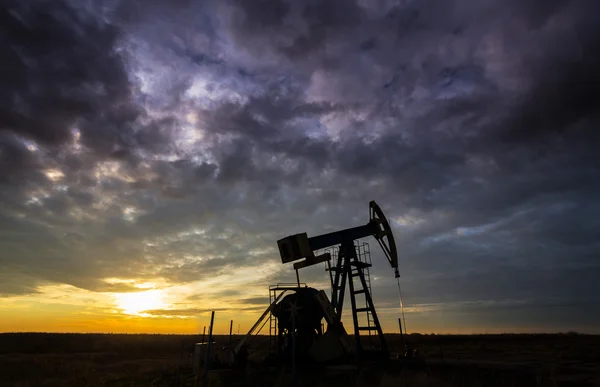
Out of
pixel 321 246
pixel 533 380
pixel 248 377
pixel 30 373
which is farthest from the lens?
pixel 30 373

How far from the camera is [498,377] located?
1460cm

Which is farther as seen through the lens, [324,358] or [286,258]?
[286,258]

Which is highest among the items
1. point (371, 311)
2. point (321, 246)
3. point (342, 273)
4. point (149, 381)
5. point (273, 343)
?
point (321, 246)

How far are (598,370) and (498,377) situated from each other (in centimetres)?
618

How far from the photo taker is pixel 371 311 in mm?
19328

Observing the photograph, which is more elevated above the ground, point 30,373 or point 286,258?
point 286,258

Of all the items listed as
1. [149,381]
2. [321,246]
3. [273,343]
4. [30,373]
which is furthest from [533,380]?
[30,373]

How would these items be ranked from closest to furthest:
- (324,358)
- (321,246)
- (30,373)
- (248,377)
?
(248,377), (324,358), (321,246), (30,373)

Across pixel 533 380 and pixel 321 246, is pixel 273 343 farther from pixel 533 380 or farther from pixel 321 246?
pixel 533 380

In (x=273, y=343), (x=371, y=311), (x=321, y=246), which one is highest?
(x=321, y=246)

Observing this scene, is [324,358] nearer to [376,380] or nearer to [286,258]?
[376,380]

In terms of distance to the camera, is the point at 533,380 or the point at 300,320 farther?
the point at 300,320

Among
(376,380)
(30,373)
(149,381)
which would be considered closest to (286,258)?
(376,380)

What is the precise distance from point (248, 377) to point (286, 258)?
555 cm
